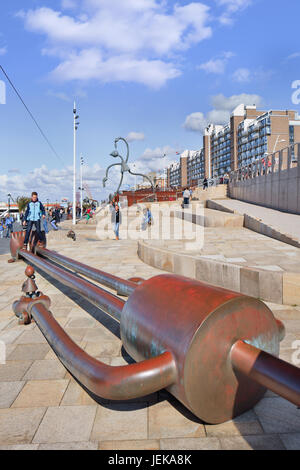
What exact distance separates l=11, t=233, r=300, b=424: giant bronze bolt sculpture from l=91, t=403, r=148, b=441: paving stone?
1.19 feet

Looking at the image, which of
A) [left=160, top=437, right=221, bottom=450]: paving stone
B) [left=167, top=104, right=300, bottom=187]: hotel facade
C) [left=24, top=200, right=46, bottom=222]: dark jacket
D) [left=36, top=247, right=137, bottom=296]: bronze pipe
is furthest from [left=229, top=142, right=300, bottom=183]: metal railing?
[left=167, top=104, right=300, bottom=187]: hotel facade

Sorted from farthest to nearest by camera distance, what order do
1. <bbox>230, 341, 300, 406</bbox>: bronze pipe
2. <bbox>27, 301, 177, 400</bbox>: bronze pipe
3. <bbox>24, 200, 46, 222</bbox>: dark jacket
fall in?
<bbox>24, 200, 46, 222</bbox>: dark jacket < <bbox>27, 301, 177, 400</bbox>: bronze pipe < <bbox>230, 341, 300, 406</bbox>: bronze pipe

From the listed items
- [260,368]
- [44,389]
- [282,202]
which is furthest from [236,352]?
[282,202]

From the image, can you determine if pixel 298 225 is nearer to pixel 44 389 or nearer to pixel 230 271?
pixel 230 271

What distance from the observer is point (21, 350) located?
116 inches

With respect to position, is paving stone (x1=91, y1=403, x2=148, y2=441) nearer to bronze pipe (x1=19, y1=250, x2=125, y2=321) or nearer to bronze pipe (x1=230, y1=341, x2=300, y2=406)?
bronze pipe (x1=19, y1=250, x2=125, y2=321)

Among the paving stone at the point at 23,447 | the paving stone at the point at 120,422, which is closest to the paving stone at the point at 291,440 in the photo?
the paving stone at the point at 120,422

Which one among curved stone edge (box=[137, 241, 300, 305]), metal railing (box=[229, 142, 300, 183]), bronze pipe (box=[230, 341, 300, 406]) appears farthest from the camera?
metal railing (box=[229, 142, 300, 183])

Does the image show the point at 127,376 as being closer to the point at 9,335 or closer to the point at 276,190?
the point at 9,335

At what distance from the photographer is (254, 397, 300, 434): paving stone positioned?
5.66 feet

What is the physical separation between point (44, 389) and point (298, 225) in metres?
9.79

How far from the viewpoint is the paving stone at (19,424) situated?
169 centimetres

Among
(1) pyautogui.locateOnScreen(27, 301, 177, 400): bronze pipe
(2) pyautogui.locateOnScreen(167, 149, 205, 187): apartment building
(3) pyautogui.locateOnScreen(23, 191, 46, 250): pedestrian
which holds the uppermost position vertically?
(2) pyautogui.locateOnScreen(167, 149, 205, 187): apartment building

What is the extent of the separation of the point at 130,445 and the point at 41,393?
0.84 m
